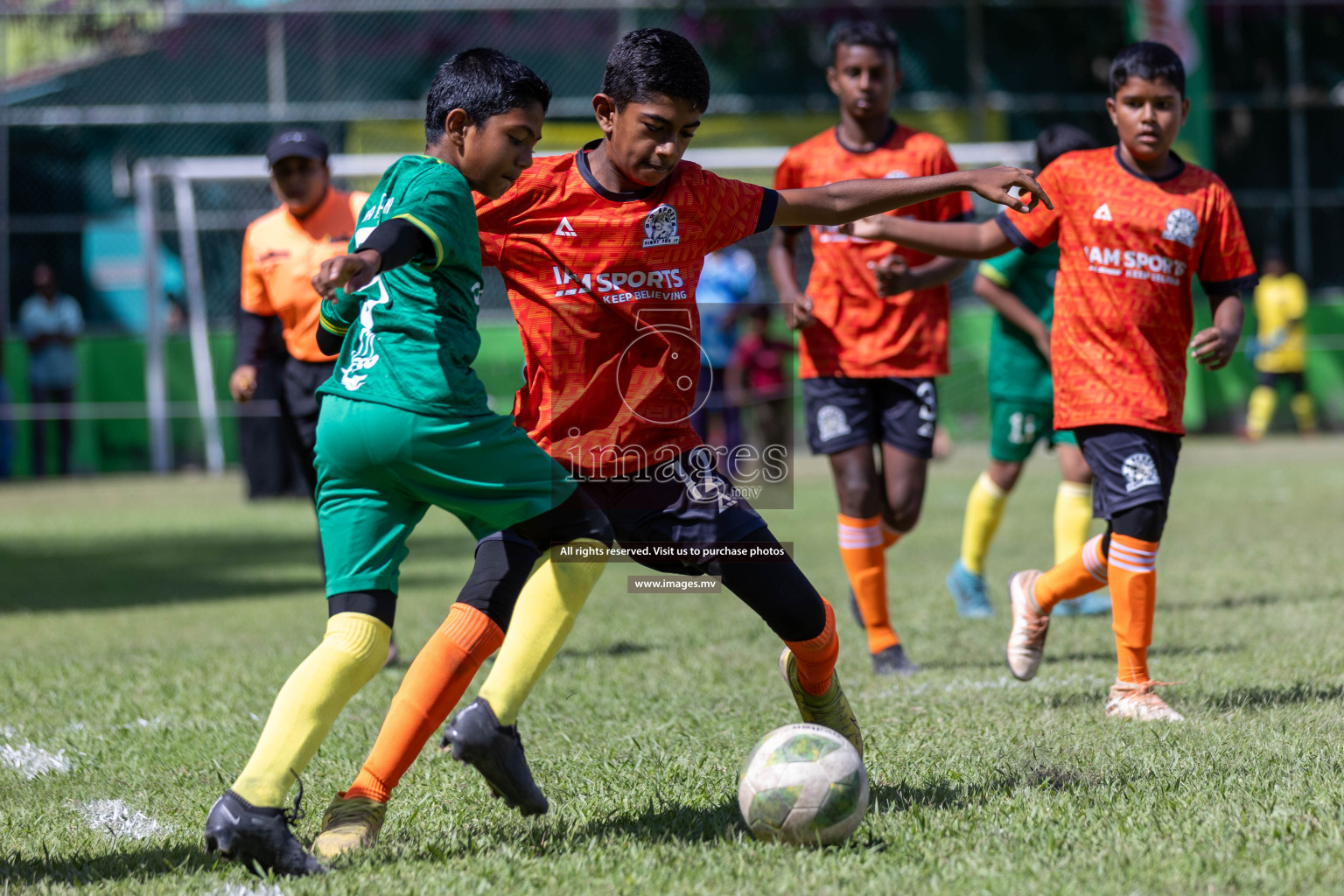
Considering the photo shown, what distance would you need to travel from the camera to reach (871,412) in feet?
19.3

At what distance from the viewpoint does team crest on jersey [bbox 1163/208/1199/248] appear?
4641 mm

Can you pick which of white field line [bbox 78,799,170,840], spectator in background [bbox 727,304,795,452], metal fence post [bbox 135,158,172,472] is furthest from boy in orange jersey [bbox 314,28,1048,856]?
metal fence post [bbox 135,158,172,472]

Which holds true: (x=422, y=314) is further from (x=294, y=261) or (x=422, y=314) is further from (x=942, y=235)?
(x=294, y=261)

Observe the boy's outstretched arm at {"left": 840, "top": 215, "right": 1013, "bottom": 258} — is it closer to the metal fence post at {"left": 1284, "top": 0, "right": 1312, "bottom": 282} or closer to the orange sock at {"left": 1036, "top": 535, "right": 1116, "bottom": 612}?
the orange sock at {"left": 1036, "top": 535, "right": 1116, "bottom": 612}

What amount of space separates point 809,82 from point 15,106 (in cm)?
1074

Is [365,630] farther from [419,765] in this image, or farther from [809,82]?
[809,82]

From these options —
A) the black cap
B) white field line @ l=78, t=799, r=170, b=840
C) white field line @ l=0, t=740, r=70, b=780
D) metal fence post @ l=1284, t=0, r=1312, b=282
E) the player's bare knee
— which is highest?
metal fence post @ l=1284, t=0, r=1312, b=282

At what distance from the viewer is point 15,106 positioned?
19.6m

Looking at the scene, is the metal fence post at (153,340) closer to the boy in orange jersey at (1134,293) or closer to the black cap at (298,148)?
the black cap at (298,148)

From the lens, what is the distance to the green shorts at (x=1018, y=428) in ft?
23.2

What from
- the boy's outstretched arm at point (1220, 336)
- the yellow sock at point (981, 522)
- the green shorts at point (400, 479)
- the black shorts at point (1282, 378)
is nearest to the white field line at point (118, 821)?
the green shorts at point (400, 479)

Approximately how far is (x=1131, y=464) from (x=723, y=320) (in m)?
12.7

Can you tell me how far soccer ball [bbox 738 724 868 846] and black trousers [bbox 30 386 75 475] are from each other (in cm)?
1633

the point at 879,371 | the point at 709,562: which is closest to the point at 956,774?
the point at 709,562
